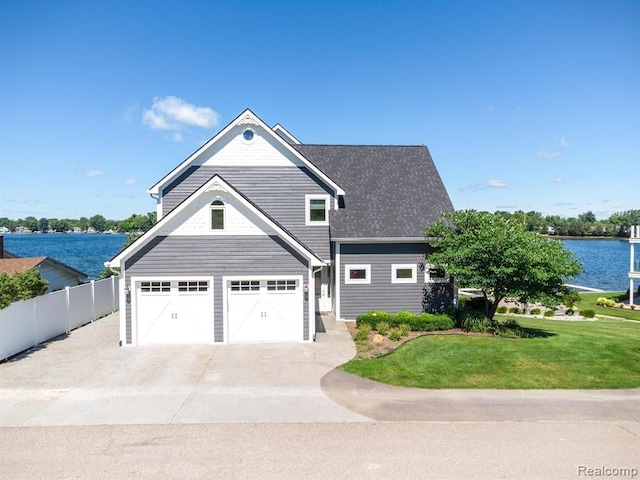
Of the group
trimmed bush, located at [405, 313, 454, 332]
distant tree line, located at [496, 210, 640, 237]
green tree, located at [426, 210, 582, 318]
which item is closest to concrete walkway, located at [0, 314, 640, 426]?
trimmed bush, located at [405, 313, 454, 332]

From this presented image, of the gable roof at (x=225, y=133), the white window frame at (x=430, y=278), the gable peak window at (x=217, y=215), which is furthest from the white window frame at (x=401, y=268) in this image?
the gable peak window at (x=217, y=215)

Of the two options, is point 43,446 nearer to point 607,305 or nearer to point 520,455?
point 520,455

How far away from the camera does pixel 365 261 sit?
19375 mm

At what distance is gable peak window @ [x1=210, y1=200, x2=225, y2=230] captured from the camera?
1530 cm

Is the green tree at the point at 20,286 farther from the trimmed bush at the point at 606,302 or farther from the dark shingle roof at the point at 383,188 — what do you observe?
the trimmed bush at the point at 606,302

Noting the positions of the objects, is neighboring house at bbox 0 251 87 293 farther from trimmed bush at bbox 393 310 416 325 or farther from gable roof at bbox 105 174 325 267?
trimmed bush at bbox 393 310 416 325

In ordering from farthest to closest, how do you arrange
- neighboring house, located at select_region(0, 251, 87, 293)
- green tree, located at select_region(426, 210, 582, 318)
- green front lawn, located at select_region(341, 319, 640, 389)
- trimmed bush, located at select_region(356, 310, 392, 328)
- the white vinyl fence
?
neighboring house, located at select_region(0, 251, 87, 293), trimmed bush, located at select_region(356, 310, 392, 328), green tree, located at select_region(426, 210, 582, 318), the white vinyl fence, green front lawn, located at select_region(341, 319, 640, 389)

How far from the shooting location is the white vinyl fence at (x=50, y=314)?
1363cm

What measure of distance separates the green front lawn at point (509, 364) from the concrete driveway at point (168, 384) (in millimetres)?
2023

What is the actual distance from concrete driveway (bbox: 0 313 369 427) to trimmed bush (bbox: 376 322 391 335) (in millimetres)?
1555

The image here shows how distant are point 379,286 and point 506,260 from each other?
18.9 ft

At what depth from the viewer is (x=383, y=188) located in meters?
21.9

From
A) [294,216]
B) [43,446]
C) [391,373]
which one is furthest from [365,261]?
[43,446]

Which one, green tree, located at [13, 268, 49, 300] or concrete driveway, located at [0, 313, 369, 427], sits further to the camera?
green tree, located at [13, 268, 49, 300]
